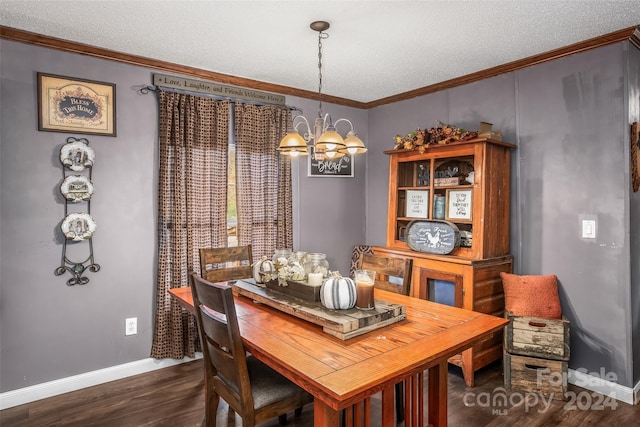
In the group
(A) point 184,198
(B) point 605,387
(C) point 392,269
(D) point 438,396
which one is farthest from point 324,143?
(B) point 605,387

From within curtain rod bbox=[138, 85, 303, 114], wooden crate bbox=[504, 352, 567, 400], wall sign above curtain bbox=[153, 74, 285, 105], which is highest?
wall sign above curtain bbox=[153, 74, 285, 105]

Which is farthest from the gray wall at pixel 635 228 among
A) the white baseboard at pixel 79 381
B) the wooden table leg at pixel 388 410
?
the white baseboard at pixel 79 381

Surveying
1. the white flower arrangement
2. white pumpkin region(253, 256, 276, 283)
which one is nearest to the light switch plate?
the white flower arrangement

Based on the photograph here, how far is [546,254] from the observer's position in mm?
2875

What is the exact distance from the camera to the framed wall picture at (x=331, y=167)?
12.7ft

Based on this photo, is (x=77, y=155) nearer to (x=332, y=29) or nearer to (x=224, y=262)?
(x=224, y=262)

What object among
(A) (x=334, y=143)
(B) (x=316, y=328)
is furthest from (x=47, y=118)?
(B) (x=316, y=328)

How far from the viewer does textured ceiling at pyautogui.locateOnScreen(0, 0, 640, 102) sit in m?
2.14

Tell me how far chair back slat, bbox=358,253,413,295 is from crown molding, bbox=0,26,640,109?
1839mm

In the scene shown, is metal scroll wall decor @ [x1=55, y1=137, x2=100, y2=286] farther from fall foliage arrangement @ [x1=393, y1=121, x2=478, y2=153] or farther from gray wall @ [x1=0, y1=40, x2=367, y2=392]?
fall foliage arrangement @ [x1=393, y1=121, x2=478, y2=153]

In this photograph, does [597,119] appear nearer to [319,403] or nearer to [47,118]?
[319,403]

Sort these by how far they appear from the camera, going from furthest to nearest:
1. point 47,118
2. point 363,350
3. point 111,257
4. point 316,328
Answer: point 111,257 → point 47,118 → point 316,328 → point 363,350

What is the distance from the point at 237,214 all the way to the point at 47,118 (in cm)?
150

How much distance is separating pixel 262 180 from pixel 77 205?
145 cm
